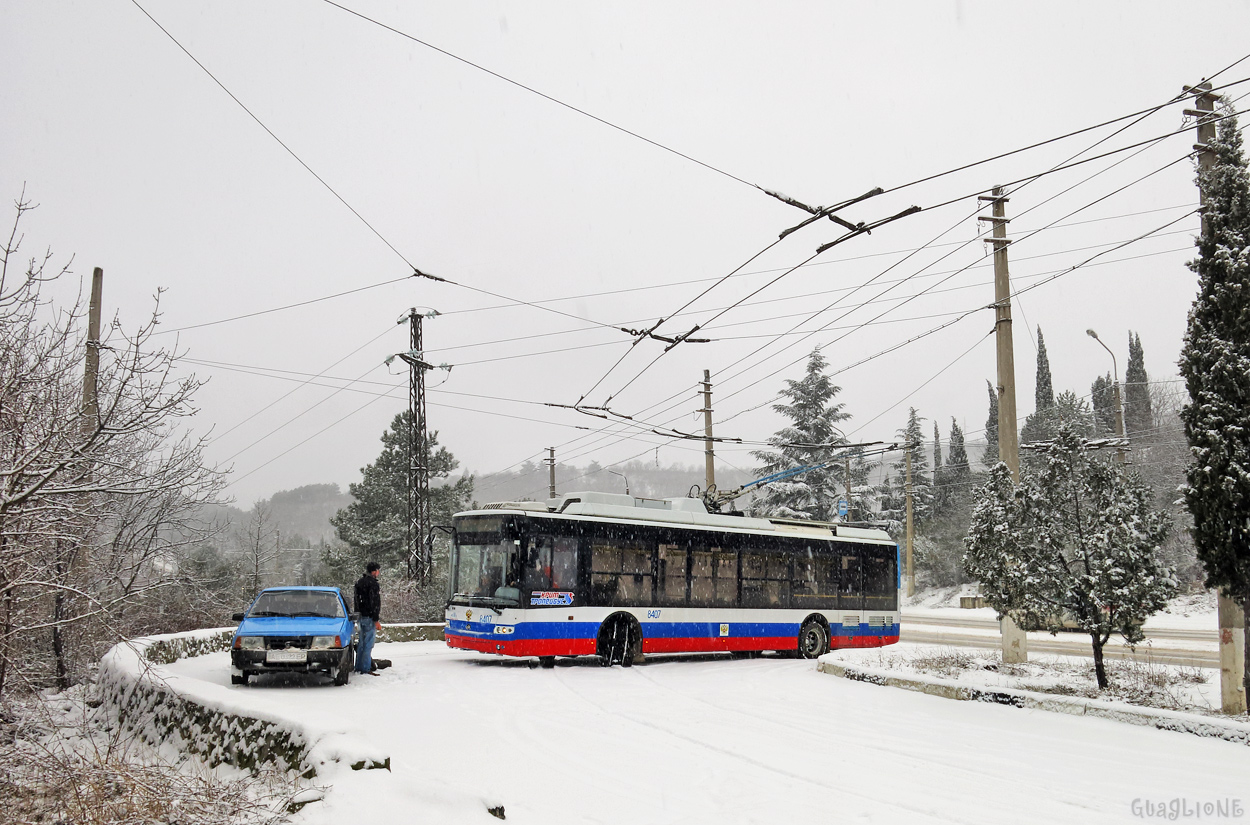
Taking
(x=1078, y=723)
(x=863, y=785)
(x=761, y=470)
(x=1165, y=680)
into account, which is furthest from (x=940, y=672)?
(x=761, y=470)

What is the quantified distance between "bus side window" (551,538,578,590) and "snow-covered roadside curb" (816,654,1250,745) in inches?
204

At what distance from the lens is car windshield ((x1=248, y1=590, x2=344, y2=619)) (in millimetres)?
14023

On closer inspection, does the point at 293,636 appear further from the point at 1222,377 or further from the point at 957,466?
the point at 957,466

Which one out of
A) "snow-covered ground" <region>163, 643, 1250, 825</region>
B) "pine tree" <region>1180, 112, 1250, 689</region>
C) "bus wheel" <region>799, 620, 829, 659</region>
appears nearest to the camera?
"snow-covered ground" <region>163, 643, 1250, 825</region>

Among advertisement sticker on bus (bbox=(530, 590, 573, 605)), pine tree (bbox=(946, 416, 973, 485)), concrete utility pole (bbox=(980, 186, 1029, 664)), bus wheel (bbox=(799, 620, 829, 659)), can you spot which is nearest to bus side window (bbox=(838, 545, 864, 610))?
bus wheel (bbox=(799, 620, 829, 659))

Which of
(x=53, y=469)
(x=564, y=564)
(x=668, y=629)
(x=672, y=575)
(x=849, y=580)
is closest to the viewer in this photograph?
(x=53, y=469)

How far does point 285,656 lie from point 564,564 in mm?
5470

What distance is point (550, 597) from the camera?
16.5m

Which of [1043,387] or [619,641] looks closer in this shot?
[619,641]

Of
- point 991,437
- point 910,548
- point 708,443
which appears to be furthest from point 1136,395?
point 708,443

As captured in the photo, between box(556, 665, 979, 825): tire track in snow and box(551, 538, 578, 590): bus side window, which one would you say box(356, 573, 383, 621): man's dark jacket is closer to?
box(551, 538, 578, 590): bus side window

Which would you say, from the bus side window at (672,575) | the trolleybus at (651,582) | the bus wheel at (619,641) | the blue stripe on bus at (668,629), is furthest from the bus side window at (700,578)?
the bus wheel at (619,641)

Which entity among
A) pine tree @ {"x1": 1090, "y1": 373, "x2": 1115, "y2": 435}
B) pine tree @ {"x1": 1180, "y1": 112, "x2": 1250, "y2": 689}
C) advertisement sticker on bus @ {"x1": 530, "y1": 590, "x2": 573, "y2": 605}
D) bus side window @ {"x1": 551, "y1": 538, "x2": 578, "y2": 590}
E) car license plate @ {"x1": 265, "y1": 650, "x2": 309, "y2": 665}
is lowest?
car license plate @ {"x1": 265, "y1": 650, "x2": 309, "y2": 665}

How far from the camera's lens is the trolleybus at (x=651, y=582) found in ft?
54.0
